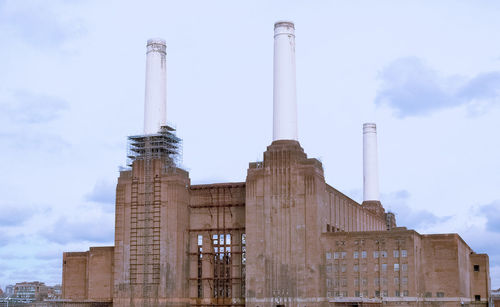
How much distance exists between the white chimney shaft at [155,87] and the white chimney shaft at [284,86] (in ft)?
50.4

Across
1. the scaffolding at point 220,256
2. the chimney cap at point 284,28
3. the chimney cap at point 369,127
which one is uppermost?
the chimney cap at point 284,28

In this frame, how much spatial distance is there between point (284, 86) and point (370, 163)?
39.1 meters

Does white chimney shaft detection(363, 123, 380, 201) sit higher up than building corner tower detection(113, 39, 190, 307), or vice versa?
white chimney shaft detection(363, 123, 380, 201)

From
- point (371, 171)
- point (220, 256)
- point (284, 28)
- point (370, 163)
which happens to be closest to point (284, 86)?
point (284, 28)

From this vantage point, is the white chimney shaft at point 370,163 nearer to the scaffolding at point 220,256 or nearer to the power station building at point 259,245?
the power station building at point 259,245

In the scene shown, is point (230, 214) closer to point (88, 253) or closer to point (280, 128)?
point (280, 128)

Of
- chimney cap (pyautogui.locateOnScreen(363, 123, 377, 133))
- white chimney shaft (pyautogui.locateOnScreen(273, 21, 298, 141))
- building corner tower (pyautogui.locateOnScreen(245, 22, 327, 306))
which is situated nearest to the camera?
building corner tower (pyautogui.locateOnScreen(245, 22, 327, 306))

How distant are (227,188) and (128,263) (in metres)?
15.0

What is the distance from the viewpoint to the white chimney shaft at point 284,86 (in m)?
85.6

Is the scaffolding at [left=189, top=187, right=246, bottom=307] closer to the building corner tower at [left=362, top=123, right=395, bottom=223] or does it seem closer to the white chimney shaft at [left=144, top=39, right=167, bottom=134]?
the white chimney shaft at [left=144, top=39, right=167, bottom=134]

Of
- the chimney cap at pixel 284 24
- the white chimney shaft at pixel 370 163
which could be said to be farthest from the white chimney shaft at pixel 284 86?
the white chimney shaft at pixel 370 163

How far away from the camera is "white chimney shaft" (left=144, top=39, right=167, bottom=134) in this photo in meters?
91.8

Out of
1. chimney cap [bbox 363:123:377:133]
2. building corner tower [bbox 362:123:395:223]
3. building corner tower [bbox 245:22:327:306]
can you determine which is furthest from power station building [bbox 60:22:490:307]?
chimney cap [bbox 363:123:377:133]

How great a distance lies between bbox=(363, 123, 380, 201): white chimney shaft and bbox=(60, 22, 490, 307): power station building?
2369cm
